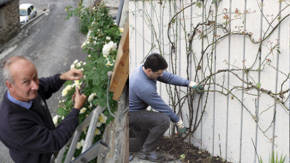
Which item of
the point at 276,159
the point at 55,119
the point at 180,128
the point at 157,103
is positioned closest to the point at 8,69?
the point at 55,119

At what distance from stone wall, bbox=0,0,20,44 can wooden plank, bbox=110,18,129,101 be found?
56cm

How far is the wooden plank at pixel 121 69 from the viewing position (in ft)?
4.53

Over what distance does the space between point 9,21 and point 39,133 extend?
0.58 m

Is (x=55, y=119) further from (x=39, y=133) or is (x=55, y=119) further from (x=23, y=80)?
(x=23, y=80)

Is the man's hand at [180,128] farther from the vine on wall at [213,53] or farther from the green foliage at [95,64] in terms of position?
the green foliage at [95,64]

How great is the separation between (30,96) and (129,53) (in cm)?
44

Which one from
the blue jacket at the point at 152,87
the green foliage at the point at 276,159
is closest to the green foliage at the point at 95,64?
the blue jacket at the point at 152,87

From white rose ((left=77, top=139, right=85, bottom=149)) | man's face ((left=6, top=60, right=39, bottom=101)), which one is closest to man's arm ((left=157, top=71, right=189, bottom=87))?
man's face ((left=6, top=60, right=39, bottom=101))

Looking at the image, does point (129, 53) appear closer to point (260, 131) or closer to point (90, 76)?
point (90, 76)

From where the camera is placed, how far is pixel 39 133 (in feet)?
4.85

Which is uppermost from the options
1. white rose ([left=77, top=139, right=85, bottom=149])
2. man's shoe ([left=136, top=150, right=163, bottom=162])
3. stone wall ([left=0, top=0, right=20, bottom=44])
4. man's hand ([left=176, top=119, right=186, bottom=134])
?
stone wall ([left=0, top=0, right=20, bottom=44])

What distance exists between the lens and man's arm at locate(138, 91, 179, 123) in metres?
1.36

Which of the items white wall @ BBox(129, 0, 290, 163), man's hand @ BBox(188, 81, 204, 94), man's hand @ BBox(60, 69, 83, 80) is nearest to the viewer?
white wall @ BBox(129, 0, 290, 163)

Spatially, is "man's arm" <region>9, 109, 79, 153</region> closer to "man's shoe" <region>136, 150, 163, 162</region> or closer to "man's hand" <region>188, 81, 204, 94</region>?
"man's shoe" <region>136, 150, 163, 162</region>
